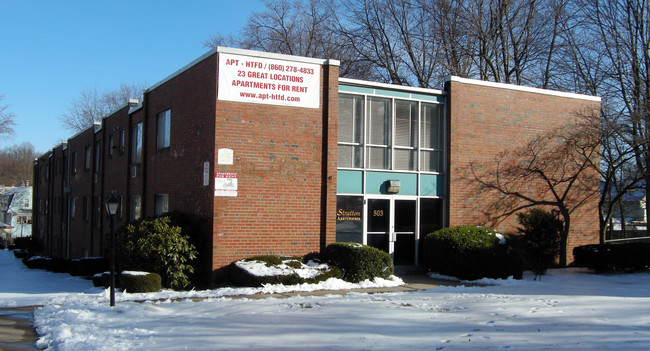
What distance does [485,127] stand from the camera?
15.9 metres

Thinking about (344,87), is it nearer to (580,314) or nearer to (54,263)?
(580,314)

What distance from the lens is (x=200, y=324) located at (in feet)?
27.2

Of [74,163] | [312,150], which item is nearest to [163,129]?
[312,150]

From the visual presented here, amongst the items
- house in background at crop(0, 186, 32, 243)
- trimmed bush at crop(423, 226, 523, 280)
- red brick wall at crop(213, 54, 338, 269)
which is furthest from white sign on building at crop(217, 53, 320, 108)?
house in background at crop(0, 186, 32, 243)

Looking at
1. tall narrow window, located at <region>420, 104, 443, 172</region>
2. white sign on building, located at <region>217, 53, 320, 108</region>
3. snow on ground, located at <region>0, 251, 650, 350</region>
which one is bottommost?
snow on ground, located at <region>0, 251, 650, 350</region>

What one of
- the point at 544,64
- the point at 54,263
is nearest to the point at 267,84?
the point at 54,263

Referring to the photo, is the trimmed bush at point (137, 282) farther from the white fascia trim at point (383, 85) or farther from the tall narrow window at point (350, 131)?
the white fascia trim at point (383, 85)

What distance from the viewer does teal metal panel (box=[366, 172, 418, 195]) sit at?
48.0ft

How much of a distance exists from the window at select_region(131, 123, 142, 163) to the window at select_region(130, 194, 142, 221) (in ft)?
4.18

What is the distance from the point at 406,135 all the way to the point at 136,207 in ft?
32.4

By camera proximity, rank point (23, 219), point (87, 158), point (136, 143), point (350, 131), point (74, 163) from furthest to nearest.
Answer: point (23, 219)
point (74, 163)
point (87, 158)
point (136, 143)
point (350, 131)

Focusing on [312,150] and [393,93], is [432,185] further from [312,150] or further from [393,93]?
[312,150]

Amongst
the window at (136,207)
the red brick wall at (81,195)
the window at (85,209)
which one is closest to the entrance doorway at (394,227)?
the window at (136,207)

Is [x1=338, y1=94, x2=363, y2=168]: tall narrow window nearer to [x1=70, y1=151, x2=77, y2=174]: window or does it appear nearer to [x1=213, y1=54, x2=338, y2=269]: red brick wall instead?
[x1=213, y1=54, x2=338, y2=269]: red brick wall
